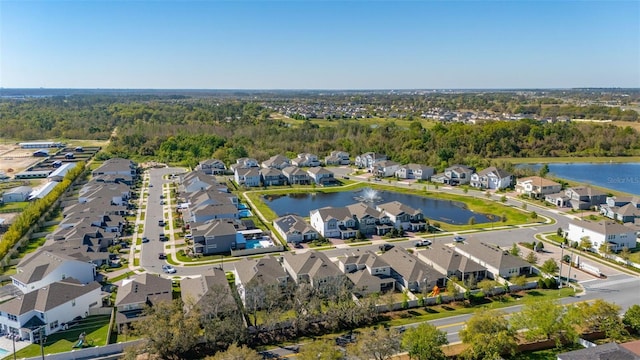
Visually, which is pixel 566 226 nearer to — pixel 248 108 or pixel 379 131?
pixel 379 131

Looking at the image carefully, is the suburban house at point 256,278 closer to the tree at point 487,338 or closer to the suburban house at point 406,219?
the tree at point 487,338

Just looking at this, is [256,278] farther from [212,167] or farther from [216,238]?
[212,167]

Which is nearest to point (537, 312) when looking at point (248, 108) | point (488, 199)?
point (488, 199)

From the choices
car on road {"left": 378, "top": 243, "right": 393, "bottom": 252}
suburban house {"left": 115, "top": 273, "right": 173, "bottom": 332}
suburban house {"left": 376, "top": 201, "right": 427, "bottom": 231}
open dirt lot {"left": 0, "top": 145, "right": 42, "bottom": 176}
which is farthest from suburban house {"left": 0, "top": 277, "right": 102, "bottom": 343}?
open dirt lot {"left": 0, "top": 145, "right": 42, "bottom": 176}

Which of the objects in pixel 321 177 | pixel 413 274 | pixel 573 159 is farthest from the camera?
pixel 573 159

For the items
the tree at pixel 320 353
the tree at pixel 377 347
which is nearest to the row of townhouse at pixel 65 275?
the tree at pixel 320 353

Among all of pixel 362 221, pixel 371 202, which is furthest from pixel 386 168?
pixel 362 221
